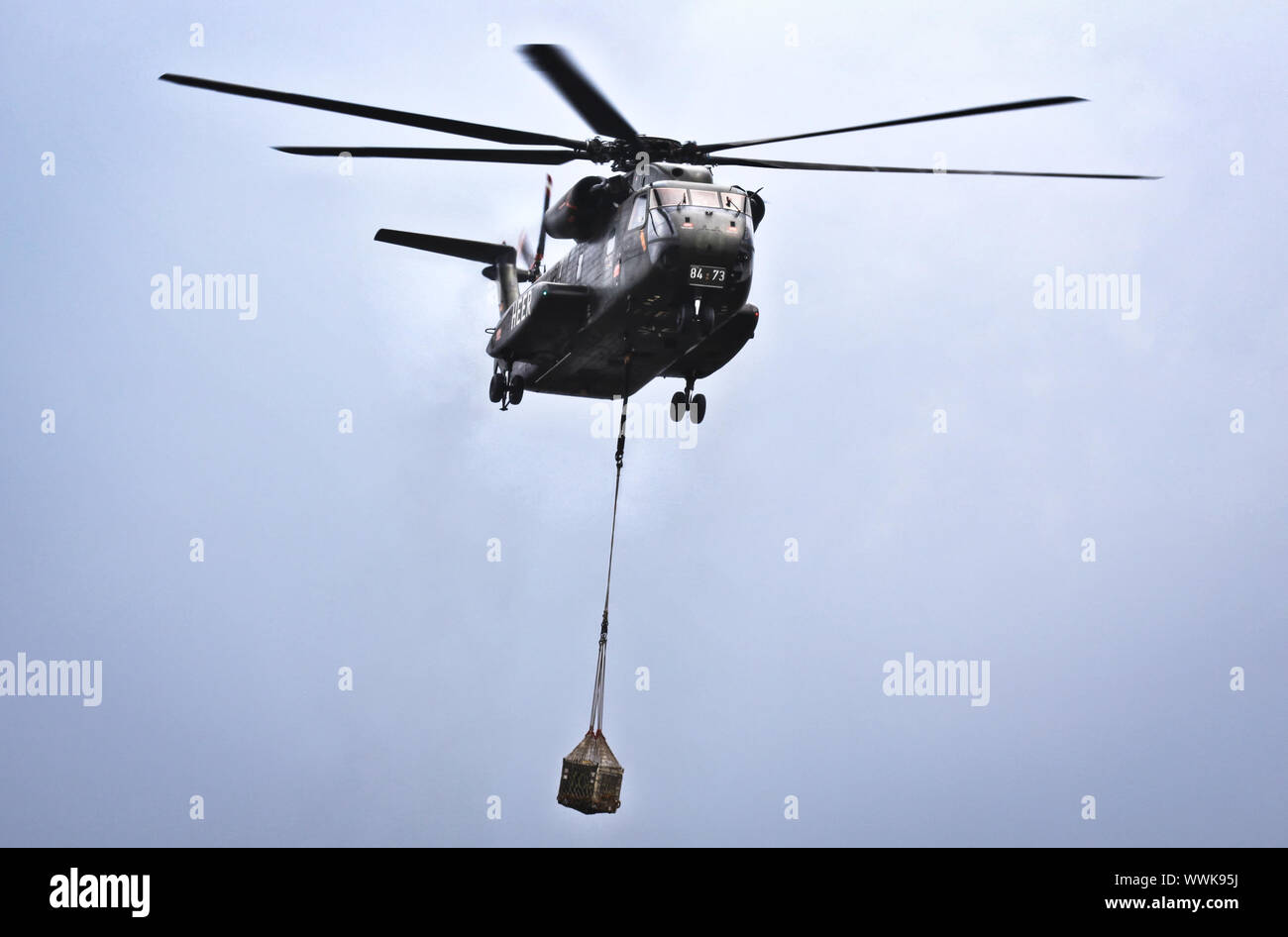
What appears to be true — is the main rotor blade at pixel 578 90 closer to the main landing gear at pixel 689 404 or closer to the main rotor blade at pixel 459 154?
the main rotor blade at pixel 459 154

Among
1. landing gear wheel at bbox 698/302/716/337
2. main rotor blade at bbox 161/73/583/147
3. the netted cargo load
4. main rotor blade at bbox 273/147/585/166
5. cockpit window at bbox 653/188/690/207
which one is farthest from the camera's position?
landing gear wheel at bbox 698/302/716/337

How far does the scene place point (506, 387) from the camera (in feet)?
98.9

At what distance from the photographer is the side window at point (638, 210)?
80.4 ft

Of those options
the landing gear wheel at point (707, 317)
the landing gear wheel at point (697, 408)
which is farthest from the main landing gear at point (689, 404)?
the landing gear wheel at point (707, 317)

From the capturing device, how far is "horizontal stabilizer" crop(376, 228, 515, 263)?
102ft

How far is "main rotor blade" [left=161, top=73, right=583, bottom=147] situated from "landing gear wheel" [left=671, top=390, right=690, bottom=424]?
19.7 ft

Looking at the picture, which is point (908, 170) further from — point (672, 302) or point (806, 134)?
point (672, 302)

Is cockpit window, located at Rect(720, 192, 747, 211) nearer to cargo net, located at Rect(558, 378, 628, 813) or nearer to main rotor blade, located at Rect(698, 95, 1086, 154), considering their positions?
main rotor blade, located at Rect(698, 95, 1086, 154)

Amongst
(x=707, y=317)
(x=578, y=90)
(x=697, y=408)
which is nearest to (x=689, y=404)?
(x=697, y=408)

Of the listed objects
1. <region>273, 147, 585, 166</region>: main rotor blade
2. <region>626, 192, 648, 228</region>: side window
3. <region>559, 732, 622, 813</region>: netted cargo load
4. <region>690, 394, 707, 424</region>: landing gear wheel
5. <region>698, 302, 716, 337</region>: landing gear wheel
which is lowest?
<region>559, 732, 622, 813</region>: netted cargo load

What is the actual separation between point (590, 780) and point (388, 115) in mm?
11215

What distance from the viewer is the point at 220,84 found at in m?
20.2

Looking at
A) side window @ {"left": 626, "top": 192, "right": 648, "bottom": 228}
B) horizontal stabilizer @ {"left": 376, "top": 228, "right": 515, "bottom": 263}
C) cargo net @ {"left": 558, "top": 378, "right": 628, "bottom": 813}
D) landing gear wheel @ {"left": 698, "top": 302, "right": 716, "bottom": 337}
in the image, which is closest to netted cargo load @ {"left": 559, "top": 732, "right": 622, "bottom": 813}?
cargo net @ {"left": 558, "top": 378, "right": 628, "bottom": 813}
